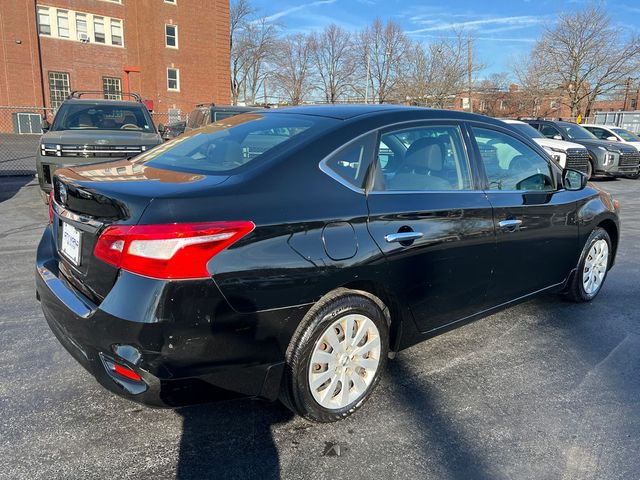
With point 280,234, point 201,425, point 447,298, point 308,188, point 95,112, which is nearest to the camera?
point 280,234

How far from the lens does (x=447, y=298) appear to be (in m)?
3.14

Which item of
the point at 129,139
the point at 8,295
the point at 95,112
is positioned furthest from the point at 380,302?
the point at 95,112

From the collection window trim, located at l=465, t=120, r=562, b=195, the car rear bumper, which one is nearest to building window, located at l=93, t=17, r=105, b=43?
window trim, located at l=465, t=120, r=562, b=195

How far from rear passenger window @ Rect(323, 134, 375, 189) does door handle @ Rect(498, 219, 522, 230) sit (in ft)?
3.81

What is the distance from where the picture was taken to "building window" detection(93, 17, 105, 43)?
33.6 metres

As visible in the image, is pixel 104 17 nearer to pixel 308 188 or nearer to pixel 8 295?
pixel 8 295

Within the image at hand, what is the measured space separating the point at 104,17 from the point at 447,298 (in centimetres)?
3763

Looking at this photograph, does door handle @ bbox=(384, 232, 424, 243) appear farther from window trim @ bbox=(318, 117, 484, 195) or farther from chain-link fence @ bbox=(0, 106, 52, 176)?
chain-link fence @ bbox=(0, 106, 52, 176)

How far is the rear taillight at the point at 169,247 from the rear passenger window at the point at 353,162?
0.74 meters

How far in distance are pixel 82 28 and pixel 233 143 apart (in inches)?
1426

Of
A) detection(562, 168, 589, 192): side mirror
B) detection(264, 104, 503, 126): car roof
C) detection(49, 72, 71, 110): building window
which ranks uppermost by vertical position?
detection(49, 72, 71, 110): building window

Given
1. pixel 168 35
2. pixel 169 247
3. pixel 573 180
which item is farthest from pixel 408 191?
pixel 168 35

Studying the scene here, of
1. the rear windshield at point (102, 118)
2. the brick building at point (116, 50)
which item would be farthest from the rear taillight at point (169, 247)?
the brick building at point (116, 50)

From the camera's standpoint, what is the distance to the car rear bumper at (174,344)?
2100 millimetres
